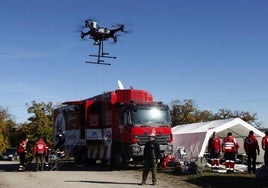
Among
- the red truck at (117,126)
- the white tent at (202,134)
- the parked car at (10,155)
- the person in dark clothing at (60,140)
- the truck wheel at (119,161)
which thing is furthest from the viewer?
the parked car at (10,155)

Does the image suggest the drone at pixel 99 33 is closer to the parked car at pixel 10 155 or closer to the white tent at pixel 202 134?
the white tent at pixel 202 134

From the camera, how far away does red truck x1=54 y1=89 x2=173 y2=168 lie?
20141mm

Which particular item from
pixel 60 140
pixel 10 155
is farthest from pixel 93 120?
pixel 10 155

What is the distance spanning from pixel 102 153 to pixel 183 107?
188 feet

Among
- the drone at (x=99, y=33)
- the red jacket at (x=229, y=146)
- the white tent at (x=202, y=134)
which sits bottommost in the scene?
the red jacket at (x=229, y=146)

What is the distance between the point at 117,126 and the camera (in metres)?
21.1

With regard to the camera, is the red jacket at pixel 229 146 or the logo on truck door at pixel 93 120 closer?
the red jacket at pixel 229 146

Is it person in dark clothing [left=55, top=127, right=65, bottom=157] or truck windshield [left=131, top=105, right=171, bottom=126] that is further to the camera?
person in dark clothing [left=55, top=127, right=65, bottom=157]

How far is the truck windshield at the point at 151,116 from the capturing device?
20156 millimetres

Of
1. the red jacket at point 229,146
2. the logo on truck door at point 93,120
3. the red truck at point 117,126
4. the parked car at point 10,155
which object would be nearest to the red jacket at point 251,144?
the red jacket at point 229,146

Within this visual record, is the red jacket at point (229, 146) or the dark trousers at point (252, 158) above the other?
the red jacket at point (229, 146)

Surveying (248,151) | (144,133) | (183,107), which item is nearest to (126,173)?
(144,133)

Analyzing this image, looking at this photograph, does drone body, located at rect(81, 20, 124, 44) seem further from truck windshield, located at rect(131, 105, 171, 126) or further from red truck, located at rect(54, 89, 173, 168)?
truck windshield, located at rect(131, 105, 171, 126)

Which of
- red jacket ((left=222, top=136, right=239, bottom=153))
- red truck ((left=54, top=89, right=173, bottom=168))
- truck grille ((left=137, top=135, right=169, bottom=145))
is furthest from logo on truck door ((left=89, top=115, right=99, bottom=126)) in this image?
red jacket ((left=222, top=136, right=239, bottom=153))
